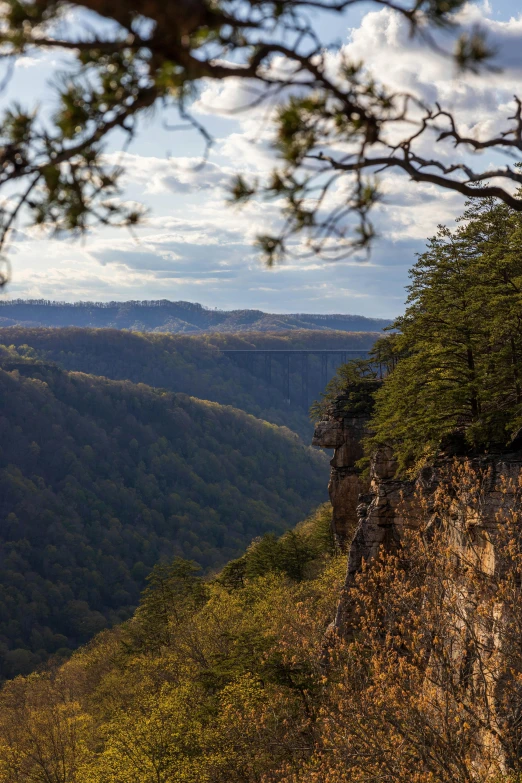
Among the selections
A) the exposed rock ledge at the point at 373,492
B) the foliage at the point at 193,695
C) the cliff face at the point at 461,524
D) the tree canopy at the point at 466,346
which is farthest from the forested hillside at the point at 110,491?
the tree canopy at the point at 466,346

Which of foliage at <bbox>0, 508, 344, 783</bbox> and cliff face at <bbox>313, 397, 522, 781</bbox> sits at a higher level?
cliff face at <bbox>313, 397, 522, 781</bbox>

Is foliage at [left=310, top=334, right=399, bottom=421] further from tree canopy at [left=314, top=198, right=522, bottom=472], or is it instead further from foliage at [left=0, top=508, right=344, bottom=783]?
tree canopy at [left=314, top=198, right=522, bottom=472]

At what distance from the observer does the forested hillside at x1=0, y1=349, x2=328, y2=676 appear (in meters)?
111

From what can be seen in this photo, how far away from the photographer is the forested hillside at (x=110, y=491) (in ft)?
365

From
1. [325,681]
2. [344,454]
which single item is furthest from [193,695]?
[344,454]

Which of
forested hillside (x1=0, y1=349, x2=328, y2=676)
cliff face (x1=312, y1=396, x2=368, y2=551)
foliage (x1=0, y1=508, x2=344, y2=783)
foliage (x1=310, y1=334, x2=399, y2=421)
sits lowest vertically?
forested hillside (x1=0, y1=349, x2=328, y2=676)

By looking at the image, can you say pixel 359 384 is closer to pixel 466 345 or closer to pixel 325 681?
pixel 466 345

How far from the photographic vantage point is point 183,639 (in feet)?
124

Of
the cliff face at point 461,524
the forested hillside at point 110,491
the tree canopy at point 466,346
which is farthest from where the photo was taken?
the forested hillside at point 110,491

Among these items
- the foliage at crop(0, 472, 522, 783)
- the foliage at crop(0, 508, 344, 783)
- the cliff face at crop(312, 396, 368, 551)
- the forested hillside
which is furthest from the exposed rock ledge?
the forested hillside

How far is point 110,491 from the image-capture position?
14888 centimetres

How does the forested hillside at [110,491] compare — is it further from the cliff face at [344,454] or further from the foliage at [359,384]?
the foliage at [359,384]

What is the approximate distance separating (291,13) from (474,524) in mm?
15117

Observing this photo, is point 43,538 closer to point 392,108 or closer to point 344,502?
point 344,502
